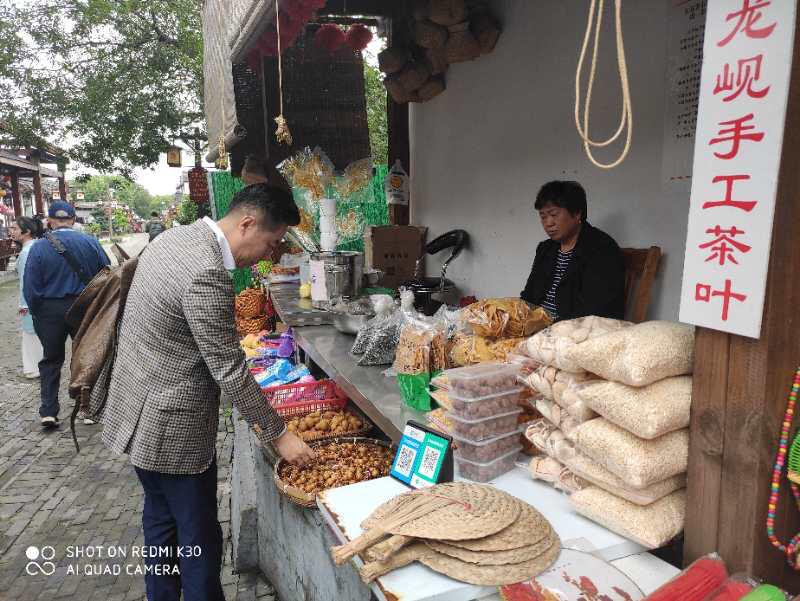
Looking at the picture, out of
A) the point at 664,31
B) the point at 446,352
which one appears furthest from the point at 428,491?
the point at 664,31

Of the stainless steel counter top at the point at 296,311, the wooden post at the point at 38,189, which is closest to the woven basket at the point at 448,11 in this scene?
the stainless steel counter top at the point at 296,311

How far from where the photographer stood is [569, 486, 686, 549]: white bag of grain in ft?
4.75

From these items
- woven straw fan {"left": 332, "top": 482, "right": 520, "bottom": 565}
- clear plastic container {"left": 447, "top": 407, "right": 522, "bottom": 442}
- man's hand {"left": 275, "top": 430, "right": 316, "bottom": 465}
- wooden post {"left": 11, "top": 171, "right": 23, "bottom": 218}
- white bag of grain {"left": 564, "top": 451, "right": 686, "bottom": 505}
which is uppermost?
wooden post {"left": 11, "top": 171, "right": 23, "bottom": 218}

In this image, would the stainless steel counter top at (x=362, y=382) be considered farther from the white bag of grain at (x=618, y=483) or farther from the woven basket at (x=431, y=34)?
the woven basket at (x=431, y=34)

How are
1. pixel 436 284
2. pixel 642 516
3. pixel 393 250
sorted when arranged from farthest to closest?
pixel 393 250, pixel 436 284, pixel 642 516

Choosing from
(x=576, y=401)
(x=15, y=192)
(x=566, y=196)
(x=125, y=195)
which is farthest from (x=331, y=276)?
(x=125, y=195)

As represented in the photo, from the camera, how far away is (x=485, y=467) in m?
1.80

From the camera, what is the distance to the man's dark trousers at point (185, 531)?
2.43 metres

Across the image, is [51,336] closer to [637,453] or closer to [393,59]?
[393,59]

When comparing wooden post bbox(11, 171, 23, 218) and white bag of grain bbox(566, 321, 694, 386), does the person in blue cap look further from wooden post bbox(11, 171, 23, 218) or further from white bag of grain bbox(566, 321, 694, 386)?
wooden post bbox(11, 171, 23, 218)

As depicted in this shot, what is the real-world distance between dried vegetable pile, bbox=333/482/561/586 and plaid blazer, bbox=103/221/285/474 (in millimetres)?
989

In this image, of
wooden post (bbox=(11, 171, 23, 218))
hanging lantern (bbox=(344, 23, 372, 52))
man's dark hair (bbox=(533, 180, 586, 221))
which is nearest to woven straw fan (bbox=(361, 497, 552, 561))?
man's dark hair (bbox=(533, 180, 586, 221))

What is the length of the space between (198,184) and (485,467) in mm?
12372

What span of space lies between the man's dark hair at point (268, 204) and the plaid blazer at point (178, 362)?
20 cm
